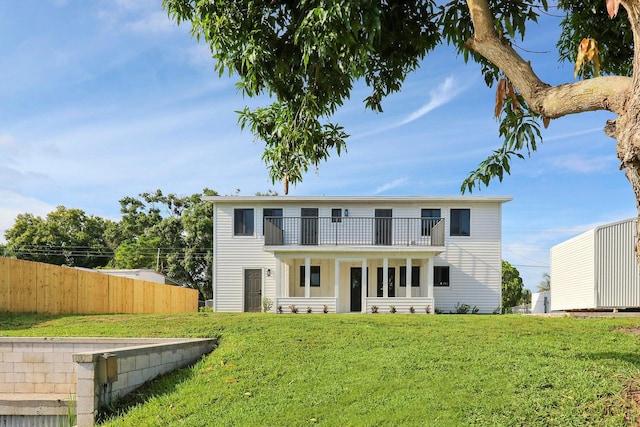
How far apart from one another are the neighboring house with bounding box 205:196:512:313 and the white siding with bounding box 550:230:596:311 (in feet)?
8.55

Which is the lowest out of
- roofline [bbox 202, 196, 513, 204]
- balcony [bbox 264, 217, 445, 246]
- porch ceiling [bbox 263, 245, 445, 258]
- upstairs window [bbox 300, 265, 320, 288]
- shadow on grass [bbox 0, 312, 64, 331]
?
shadow on grass [bbox 0, 312, 64, 331]

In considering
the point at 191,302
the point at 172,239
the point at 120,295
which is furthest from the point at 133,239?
the point at 120,295

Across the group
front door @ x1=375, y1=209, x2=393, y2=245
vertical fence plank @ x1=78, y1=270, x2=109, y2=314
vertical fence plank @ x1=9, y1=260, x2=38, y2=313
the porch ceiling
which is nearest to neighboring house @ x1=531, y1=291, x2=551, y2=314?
the porch ceiling

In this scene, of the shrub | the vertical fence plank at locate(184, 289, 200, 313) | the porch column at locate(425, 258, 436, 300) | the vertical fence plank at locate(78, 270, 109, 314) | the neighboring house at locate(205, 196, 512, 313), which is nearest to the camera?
the vertical fence plank at locate(78, 270, 109, 314)

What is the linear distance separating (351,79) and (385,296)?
49.4 ft

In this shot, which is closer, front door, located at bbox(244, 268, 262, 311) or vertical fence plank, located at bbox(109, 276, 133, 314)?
vertical fence plank, located at bbox(109, 276, 133, 314)

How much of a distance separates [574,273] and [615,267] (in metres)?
2.29

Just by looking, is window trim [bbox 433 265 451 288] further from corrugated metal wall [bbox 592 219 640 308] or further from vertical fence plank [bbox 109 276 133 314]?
vertical fence plank [bbox 109 276 133 314]

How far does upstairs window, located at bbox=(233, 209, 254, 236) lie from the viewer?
2295 cm

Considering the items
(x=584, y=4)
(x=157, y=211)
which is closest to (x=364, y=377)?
(x=584, y=4)

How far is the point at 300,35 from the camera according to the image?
5027 millimetres

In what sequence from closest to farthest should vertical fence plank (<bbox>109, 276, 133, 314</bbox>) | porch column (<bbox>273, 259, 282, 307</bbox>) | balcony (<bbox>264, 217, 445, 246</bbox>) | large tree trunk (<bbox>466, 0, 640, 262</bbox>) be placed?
large tree trunk (<bbox>466, 0, 640, 262</bbox>), vertical fence plank (<bbox>109, 276, 133, 314</bbox>), porch column (<bbox>273, 259, 282, 307</bbox>), balcony (<bbox>264, 217, 445, 246</bbox>)

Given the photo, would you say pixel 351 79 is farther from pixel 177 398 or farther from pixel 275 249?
pixel 275 249

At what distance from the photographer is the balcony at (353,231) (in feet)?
72.7
